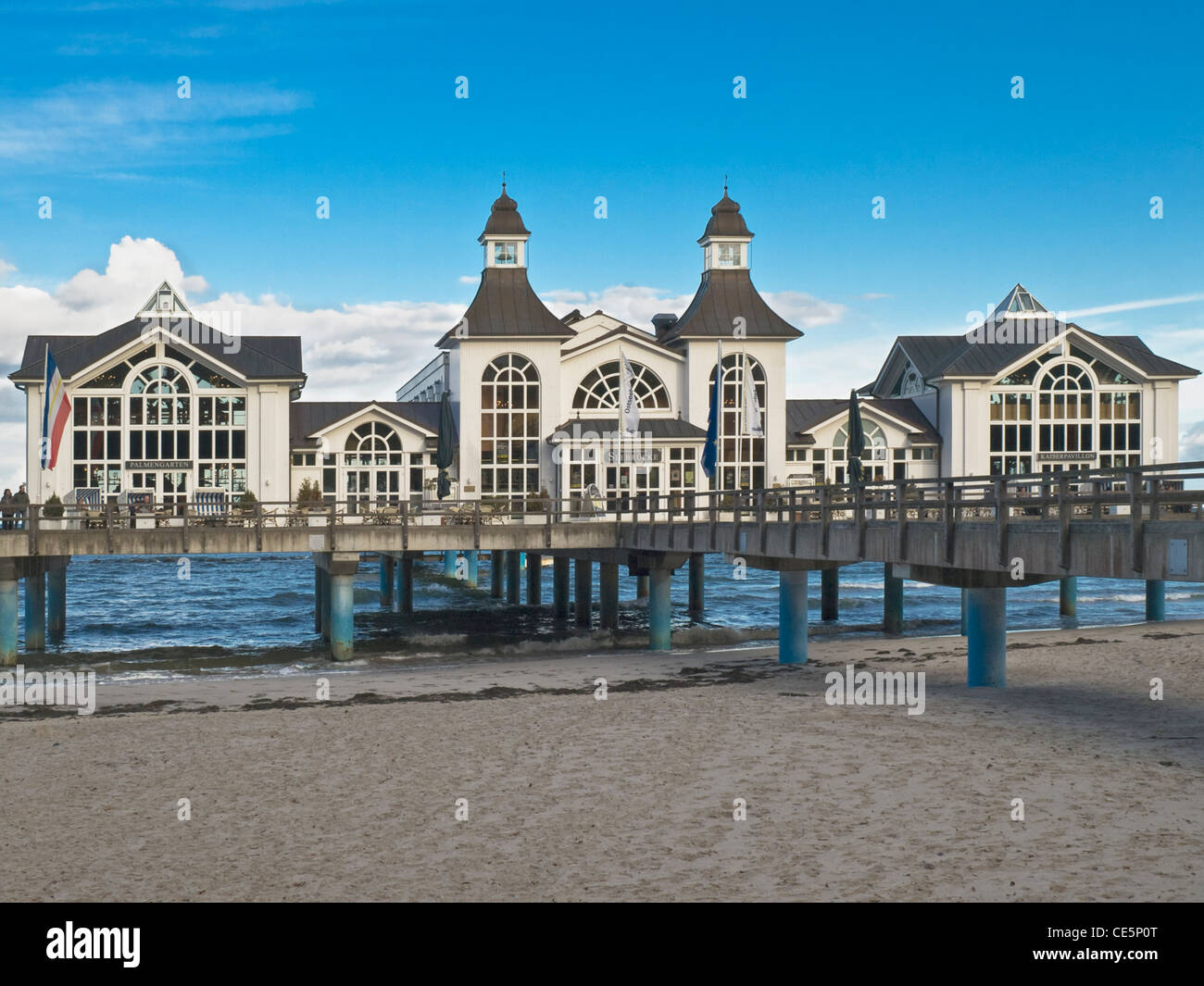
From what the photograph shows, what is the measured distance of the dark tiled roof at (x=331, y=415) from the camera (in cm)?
5081

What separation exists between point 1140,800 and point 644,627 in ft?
83.9

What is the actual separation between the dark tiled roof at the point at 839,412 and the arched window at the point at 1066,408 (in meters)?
4.36

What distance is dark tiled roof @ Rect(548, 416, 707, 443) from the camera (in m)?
48.9

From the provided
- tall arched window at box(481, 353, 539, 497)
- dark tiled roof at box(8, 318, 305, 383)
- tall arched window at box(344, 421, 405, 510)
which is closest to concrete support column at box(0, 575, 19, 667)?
dark tiled roof at box(8, 318, 305, 383)

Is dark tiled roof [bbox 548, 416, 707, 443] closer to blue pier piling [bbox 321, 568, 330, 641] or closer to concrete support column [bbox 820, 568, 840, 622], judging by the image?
concrete support column [bbox 820, 568, 840, 622]

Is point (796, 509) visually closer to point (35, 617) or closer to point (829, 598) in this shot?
point (829, 598)

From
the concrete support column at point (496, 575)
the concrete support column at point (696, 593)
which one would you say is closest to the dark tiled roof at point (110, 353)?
the concrete support column at point (496, 575)

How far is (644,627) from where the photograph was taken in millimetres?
37281

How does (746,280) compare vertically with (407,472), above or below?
above

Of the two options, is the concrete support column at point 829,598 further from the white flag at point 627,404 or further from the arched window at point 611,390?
the arched window at point 611,390
